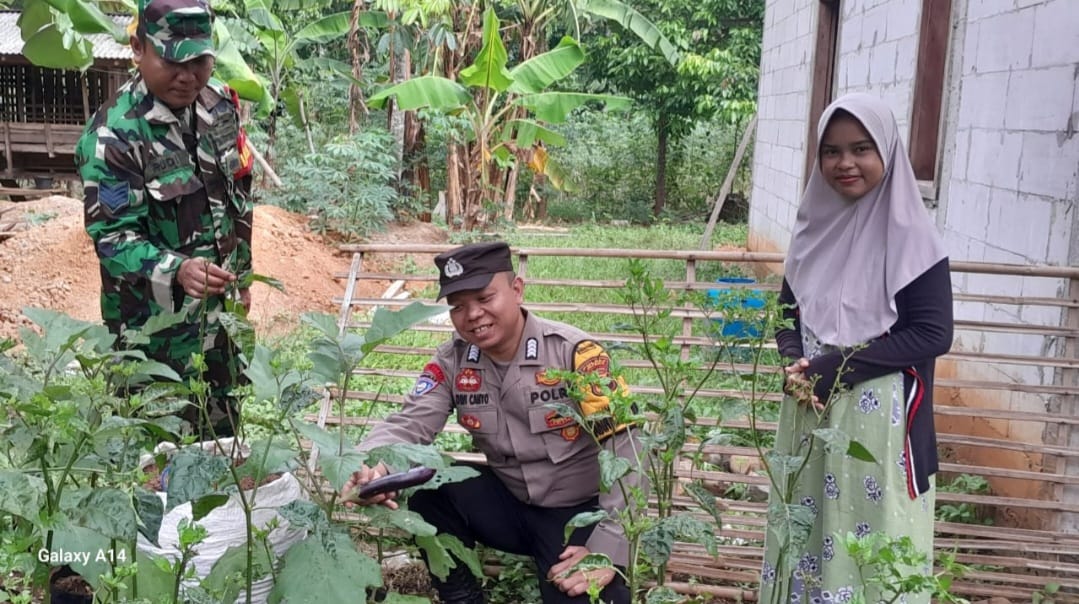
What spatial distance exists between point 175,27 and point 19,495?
1.48 meters

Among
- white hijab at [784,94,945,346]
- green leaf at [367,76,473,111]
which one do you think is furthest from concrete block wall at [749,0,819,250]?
white hijab at [784,94,945,346]

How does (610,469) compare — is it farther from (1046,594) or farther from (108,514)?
(1046,594)

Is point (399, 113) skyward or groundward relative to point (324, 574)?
skyward

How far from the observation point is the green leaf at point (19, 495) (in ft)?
3.96

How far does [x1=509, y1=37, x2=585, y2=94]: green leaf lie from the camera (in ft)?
30.1

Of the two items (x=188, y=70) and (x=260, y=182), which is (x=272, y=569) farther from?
(x=260, y=182)

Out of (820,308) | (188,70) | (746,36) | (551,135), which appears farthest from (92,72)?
(820,308)

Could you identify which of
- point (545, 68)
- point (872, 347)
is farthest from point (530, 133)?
point (872, 347)

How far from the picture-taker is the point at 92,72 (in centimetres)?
1198

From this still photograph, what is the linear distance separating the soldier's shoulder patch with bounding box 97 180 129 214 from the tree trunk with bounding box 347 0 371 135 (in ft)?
28.4

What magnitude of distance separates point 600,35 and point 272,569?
1454 centimetres

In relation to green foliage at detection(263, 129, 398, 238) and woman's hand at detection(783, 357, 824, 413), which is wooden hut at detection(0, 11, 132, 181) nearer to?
green foliage at detection(263, 129, 398, 238)

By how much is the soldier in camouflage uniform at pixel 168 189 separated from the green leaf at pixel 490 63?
6.02 meters

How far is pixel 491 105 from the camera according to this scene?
10117 millimetres
